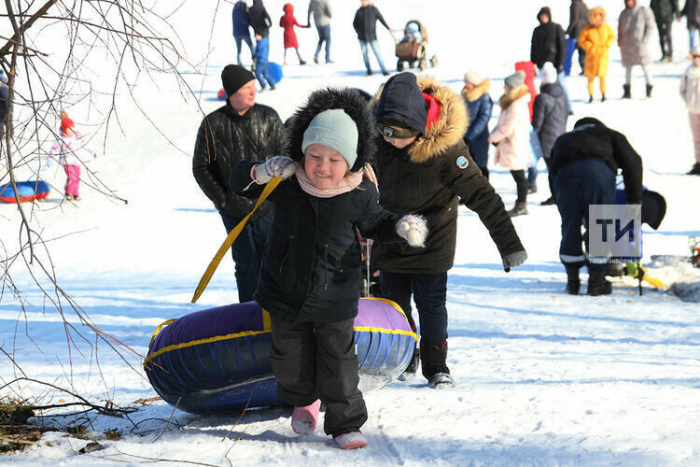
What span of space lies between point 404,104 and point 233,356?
1.49 meters

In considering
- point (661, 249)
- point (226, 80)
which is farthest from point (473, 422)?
point (661, 249)

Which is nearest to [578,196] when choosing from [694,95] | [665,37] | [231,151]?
[231,151]

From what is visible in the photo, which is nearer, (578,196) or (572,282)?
(578,196)

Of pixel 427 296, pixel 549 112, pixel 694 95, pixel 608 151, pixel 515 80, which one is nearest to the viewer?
pixel 427 296

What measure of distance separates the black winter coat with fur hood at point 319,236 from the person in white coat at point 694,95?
1095 centimetres

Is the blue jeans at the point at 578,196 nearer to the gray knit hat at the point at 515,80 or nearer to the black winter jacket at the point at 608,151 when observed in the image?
the black winter jacket at the point at 608,151

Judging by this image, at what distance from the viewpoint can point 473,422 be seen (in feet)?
11.1

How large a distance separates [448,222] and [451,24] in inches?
1175

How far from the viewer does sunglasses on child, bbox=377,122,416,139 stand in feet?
12.7

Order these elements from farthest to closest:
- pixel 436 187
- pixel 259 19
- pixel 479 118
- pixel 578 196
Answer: pixel 259 19
pixel 479 118
pixel 578 196
pixel 436 187

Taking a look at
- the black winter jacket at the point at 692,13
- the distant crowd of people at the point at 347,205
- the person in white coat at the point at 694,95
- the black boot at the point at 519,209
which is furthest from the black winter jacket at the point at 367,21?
the distant crowd of people at the point at 347,205

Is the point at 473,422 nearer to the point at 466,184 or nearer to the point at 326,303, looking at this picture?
the point at 326,303

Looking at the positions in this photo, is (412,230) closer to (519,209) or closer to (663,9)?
(519,209)

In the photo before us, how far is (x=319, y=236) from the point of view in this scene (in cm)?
312
